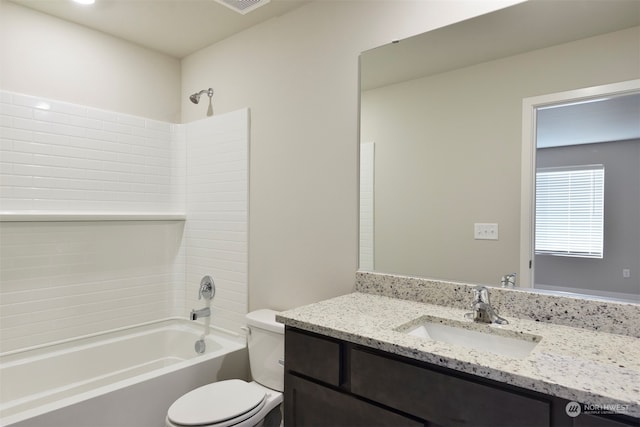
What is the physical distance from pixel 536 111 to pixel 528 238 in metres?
0.47

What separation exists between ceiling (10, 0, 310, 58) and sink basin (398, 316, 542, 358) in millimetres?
1796

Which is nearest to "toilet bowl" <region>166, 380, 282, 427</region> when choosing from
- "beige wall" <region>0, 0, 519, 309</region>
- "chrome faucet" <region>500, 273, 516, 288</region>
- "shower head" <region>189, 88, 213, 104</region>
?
"beige wall" <region>0, 0, 519, 309</region>

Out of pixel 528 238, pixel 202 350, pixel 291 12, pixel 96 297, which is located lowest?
pixel 202 350

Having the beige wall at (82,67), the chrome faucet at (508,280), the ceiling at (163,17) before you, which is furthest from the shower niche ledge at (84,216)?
the chrome faucet at (508,280)

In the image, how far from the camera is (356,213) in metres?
1.89

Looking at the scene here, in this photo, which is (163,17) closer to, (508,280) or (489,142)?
(489,142)

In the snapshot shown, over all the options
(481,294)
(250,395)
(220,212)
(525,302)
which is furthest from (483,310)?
(220,212)

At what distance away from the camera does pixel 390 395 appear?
3.63ft

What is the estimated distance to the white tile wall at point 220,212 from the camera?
2.45m

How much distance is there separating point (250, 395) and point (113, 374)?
4.03ft

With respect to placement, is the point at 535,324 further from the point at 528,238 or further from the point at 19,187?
the point at 19,187

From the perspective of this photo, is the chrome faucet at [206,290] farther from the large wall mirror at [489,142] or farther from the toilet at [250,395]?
the large wall mirror at [489,142]

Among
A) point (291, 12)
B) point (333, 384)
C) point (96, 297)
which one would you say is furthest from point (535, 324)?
point (96, 297)

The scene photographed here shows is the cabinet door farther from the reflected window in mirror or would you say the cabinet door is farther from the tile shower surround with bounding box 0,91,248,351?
the tile shower surround with bounding box 0,91,248,351
